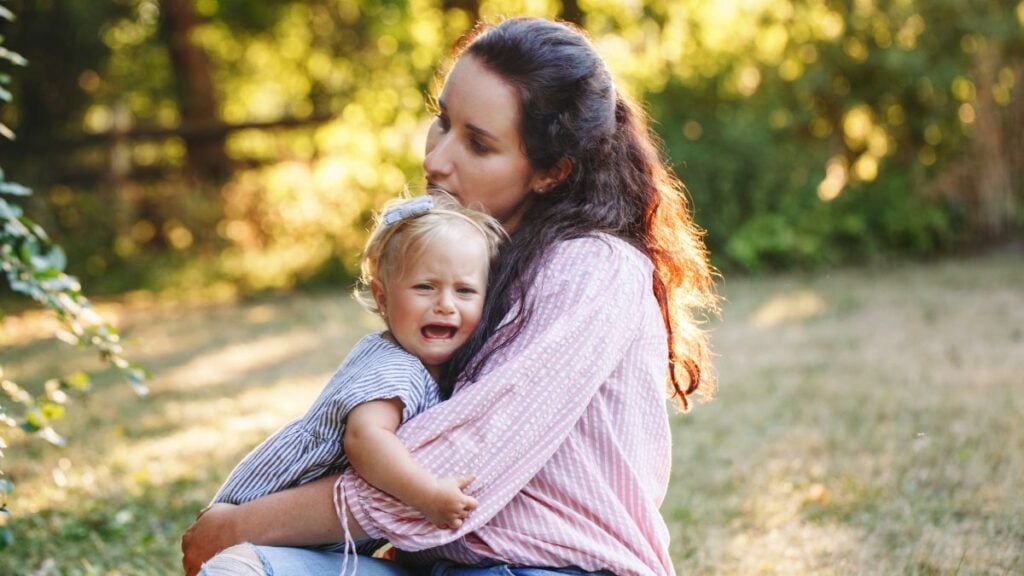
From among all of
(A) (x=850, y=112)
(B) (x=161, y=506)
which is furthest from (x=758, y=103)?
(B) (x=161, y=506)

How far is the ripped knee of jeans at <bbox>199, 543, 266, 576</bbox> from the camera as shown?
1.93 metres

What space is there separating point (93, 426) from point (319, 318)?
3688mm

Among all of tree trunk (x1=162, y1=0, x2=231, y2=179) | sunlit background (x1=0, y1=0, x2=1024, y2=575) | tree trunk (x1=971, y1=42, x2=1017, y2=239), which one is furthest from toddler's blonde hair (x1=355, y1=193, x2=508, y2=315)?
tree trunk (x1=162, y1=0, x2=231, y2=179)

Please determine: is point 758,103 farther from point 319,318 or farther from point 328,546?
point 328,546

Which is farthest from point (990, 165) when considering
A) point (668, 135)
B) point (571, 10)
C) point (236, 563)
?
point (236, 563)

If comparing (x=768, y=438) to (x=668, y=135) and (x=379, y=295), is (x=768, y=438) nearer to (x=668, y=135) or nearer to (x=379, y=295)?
(x=379, y=295)

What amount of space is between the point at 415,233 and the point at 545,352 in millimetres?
372

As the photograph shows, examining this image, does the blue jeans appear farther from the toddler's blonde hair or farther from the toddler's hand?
the toddler's blonde hair

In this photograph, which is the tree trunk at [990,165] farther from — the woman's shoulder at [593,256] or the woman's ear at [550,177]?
the woman's shoulder at [593,256]

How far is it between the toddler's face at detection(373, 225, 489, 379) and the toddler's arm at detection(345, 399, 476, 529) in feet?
0.71

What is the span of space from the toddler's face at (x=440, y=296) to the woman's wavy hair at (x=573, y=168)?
3cm

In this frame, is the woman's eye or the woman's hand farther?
the woman's eye

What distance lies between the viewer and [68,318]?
2842mm

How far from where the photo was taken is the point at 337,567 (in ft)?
6.96
